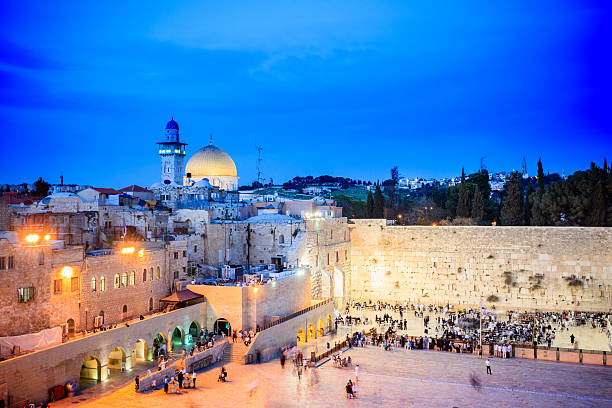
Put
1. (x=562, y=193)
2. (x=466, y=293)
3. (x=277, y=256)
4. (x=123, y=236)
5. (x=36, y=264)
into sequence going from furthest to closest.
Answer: (x=562, y=193) → (x=466, y=293) → (x=277, y=256) → (x=123, y=236) → (x=36, y=264)

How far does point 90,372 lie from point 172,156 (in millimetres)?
26832

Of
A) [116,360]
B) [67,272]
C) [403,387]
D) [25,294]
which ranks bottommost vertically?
[403,387]

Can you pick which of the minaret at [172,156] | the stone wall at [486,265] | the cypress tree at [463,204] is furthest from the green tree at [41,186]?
the cypress tree at [463,204]

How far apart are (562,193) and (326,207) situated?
17569mm

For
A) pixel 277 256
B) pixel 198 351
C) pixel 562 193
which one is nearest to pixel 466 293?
pixel 562 193

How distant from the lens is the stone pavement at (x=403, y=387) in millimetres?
18516

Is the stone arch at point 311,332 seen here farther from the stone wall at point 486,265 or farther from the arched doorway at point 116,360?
the arched doorway at point 116,360

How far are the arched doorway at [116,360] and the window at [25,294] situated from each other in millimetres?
3853

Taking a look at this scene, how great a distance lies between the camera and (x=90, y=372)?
20641mm

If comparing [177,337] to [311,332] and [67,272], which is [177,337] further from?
[311,332]

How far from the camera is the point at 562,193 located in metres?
41.2

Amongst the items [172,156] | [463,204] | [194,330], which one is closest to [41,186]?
[172,156]

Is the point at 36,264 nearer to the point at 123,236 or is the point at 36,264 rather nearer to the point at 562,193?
the point at 123,236

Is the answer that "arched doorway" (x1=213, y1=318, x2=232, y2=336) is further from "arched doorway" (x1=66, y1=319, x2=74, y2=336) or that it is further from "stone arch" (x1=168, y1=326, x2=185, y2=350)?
"arched doorway" (x1=66, y1=319, x2=74, y2=336)
